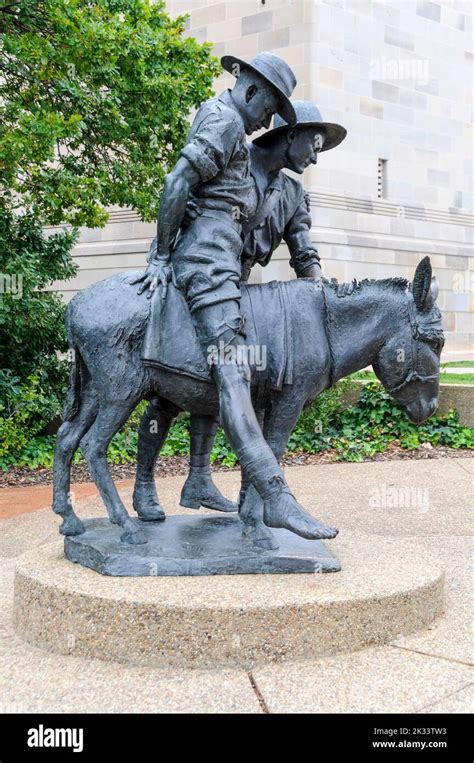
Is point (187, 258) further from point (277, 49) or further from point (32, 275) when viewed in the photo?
point (277, 49)

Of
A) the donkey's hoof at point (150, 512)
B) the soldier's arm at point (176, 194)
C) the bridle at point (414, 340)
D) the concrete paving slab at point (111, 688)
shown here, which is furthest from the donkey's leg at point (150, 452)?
the bridle at point (414, 340)

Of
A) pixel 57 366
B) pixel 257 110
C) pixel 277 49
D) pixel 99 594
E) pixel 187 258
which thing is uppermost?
pixel 277 49

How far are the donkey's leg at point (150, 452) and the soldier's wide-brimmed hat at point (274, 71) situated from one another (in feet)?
Result: 6.33

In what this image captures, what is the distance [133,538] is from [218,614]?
2.97ft

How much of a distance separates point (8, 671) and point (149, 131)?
7.67 meters

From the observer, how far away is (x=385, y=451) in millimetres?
10695

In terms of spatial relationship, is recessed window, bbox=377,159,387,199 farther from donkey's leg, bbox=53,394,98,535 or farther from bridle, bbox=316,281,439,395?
donkey's leg, bbox=53,394,98,535

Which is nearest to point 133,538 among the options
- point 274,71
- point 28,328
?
point 274,71

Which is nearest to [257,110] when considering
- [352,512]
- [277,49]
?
[352,512]

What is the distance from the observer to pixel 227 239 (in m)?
4.80

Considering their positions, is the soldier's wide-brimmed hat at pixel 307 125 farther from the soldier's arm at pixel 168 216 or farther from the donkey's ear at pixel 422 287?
the donkey's ear at pixel 422 287

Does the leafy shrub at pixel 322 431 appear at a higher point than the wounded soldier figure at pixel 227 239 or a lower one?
lower

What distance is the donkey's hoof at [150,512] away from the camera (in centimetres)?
533

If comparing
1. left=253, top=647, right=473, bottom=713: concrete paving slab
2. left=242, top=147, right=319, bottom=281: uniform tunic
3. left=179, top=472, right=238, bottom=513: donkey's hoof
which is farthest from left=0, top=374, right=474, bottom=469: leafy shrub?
left=253, top=647, right=473, bottom=713: concrete paving slab
